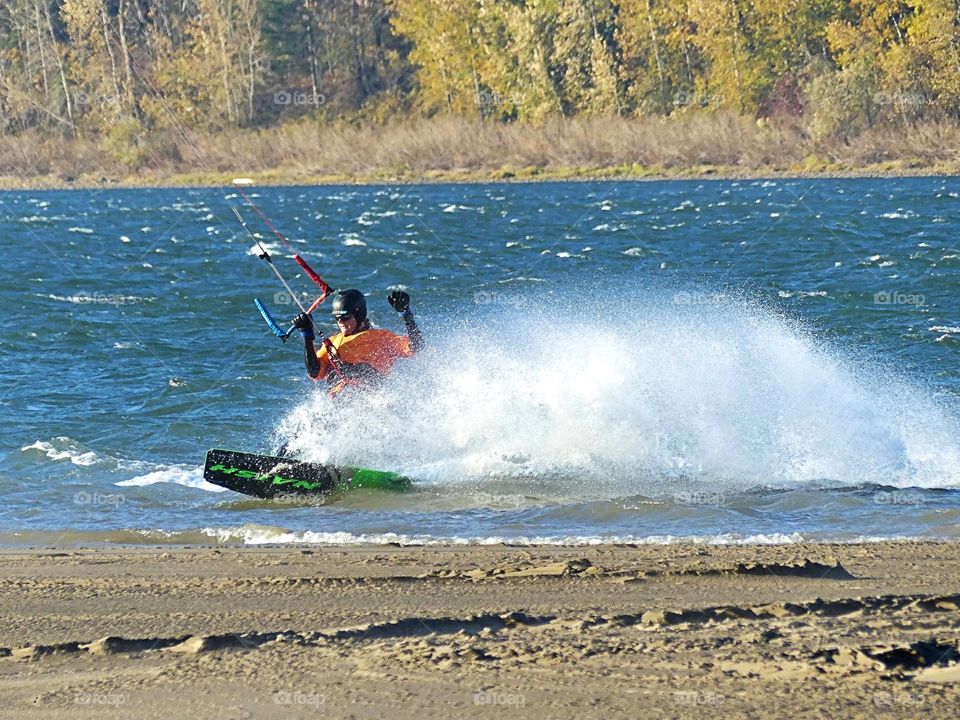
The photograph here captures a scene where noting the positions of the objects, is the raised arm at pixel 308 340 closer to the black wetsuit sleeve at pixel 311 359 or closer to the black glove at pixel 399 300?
the black wetsuit sleeve at pixel 311 359

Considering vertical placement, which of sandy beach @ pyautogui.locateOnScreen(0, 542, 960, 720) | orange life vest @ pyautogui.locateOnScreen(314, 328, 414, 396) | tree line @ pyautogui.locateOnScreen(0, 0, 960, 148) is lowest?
sandy beach @ pyautogui.locateOnScreen(0, 542, 960, 720)

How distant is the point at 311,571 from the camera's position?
336 inches

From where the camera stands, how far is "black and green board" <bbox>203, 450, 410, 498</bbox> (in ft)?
40.1

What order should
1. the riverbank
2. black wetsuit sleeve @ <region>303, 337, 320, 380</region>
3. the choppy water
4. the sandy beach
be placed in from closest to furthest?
the sandy beach < the choppy water < black wetsuit sleeve @ <region>303, 337, 320, 380</region> < the riverbank

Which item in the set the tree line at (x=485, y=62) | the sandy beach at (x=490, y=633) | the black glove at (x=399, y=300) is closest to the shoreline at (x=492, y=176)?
the tree line at (x=485, y=62)

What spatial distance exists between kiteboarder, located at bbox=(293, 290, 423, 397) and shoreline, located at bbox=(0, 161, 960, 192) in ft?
145

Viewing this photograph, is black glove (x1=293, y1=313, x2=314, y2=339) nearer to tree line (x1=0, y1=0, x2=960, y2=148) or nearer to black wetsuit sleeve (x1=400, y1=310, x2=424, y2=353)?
black wetsuit sleeve (x1=400, y1=310, x2=424, y2=353)

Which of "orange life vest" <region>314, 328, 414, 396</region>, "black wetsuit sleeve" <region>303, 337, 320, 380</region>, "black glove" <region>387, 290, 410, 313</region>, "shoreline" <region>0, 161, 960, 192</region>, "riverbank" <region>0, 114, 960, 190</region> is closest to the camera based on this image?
"black wetsuit sleeve" <region>303, 337, 320, 380</region>

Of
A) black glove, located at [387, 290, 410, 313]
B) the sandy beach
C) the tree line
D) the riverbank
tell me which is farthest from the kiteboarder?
the tree line

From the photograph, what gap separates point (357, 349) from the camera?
13.1 metres

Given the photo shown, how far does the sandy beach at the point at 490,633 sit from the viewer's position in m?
5.86

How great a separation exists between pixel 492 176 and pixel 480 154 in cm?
430

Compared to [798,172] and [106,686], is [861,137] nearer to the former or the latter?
[798,172]

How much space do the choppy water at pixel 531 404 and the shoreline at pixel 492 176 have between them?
32.9 meters
